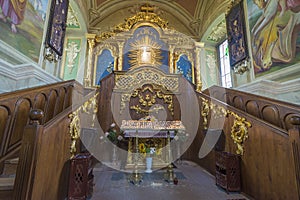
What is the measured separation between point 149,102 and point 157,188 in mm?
2427

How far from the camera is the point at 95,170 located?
120 inches

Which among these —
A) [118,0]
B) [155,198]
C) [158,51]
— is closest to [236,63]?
[158,51]

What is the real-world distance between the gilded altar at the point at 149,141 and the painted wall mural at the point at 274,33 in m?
2.32

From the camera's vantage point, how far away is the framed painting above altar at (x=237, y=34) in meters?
3.99

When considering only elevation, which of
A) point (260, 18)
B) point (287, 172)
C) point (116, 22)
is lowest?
point (287, 172)

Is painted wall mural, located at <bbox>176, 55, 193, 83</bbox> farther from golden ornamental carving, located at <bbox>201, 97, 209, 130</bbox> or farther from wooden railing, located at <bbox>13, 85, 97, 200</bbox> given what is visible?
wooden railing, located at <bbox>13, 85, 97, 200</bbox>

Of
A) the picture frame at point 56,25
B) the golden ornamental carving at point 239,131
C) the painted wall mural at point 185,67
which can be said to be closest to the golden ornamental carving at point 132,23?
the painted wall mural at point 185,67

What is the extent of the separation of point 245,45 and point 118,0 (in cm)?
494

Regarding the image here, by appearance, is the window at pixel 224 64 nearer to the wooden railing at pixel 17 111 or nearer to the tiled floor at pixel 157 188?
the tiled floor at pixel 157 188

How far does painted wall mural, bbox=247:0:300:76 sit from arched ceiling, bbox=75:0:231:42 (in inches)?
82.4

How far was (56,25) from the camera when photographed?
379 centimetres

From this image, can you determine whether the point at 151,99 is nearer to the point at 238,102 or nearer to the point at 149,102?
the point at 149,102

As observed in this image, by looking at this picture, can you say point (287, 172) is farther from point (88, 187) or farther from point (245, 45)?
point (245, 45)

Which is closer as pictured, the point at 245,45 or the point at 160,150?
the point at 160,150
